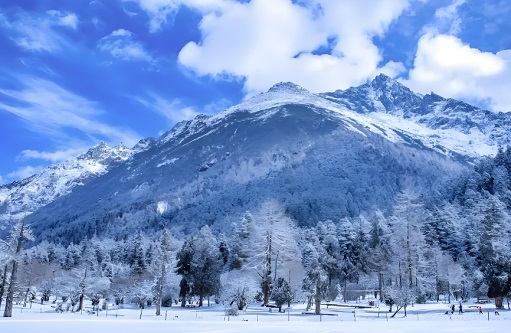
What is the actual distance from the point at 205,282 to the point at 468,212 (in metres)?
61.4

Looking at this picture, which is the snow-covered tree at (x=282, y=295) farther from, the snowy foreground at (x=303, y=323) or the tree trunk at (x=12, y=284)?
the tree trunk at (x=12, y=284)

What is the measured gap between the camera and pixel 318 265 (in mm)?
50812

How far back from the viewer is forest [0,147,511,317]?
51.0 m

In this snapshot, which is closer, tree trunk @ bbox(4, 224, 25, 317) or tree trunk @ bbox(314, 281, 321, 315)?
tree trunk @ bbox(4, 224, 25, 317)

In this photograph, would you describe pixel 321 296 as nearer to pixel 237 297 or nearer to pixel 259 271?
pixel 237 297

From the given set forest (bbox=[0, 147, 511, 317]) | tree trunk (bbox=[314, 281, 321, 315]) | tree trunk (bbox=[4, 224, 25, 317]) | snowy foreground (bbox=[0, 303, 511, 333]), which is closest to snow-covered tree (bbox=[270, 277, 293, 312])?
forest (bbox=[0, 147, 511, 317])

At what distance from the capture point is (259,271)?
2501 inches

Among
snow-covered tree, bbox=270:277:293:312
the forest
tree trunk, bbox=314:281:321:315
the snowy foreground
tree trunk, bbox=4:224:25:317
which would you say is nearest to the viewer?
the snowy foreground

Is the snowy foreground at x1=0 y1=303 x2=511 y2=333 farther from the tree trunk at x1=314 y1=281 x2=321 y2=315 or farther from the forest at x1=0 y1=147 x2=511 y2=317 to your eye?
the forest at x1=0 y1=147 x2=511 y2=317

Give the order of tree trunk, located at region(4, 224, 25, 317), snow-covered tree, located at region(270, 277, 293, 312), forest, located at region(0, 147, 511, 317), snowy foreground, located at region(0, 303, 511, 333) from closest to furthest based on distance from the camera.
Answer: snowy foreground, located at region(0, 303, 511, 333), tree trunk, located at region(4, 224, 25, 317), forest, located at region(0, 147, 511, 317), snow-covered tree, located at region(270, 277, 293, 312)

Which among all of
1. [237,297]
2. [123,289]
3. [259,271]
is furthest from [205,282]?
[123,289]

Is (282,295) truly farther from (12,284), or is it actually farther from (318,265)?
(12,284)

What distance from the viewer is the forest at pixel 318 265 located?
167ft

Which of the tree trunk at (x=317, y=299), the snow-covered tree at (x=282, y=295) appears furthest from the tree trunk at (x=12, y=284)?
the tree trunk at (x=317, y=299)
